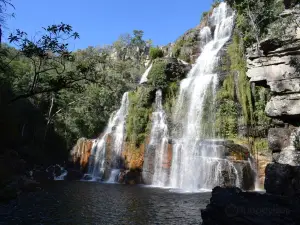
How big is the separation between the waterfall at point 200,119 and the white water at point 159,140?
825mm

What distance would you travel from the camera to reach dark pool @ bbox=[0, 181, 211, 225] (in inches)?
409

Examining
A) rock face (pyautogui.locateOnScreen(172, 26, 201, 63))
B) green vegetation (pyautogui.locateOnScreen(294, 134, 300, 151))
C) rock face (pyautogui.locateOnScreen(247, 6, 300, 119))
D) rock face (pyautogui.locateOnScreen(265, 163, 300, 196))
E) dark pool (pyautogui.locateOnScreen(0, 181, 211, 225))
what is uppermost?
rock face (pyautogui.locateOnScreen(172, 26, 201, 63))

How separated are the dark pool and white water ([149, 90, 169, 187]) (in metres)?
6.18

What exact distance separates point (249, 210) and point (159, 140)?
56.1 ft

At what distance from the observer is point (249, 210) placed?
24.0ft

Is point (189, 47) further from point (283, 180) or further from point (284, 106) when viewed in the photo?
point (283, 180)

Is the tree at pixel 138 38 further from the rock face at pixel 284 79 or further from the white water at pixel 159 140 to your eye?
the rock face at pixel 284 79

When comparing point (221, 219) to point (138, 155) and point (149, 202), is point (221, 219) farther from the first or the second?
point (138, 155)

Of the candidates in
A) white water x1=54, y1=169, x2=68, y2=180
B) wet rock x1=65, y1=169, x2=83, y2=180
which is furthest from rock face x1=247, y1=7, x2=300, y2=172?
white water x1=54, y1=169, x2=68, y2=180

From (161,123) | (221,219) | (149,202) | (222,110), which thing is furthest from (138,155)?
(221,219)

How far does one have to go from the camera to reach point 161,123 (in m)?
26.0

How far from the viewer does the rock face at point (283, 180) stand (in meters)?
9.23

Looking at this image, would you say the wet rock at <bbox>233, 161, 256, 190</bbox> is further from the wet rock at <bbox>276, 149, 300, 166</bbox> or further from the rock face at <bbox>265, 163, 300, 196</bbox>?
the rock face at <bbox>265, 163, 300, 196</bbox>

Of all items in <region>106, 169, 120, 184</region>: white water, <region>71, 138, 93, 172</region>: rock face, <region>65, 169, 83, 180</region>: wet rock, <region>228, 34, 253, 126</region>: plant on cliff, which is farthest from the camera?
<region>71, 138, 93, 172</region>: rock face
